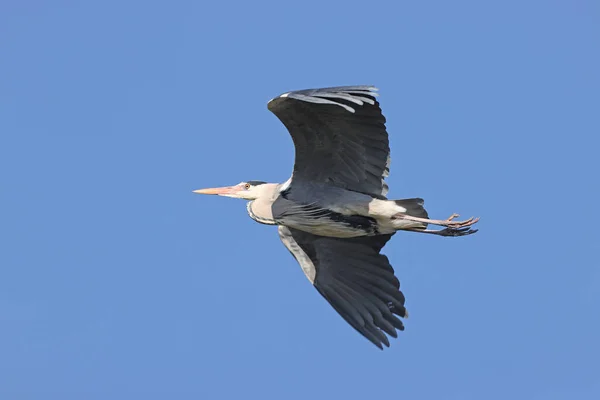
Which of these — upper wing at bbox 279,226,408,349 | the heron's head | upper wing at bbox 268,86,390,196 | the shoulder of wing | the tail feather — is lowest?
upper wing at bbox 279,226,408,349

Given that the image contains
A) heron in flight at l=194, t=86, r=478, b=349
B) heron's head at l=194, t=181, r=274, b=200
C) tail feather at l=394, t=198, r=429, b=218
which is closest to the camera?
heron in flight at l=194, t=86, r=478, b=349

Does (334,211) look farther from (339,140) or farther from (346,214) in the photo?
(339,140)

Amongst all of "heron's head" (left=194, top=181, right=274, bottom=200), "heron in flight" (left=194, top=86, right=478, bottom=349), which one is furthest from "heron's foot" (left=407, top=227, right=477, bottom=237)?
"heron's head" (left=194, top=181, right=274, bottom=200)

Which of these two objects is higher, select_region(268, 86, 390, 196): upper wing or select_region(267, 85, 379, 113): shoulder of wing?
select_region(268, 86, 390, 196): upper wing

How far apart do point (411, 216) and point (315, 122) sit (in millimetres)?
1320

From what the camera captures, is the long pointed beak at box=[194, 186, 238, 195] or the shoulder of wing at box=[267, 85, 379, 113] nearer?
the shoulder of wing at box=[267, 85, 379, 113]

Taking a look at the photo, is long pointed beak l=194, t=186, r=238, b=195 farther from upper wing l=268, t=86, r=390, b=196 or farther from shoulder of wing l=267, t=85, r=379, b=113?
shoulder of wing l=267, t=85, r=379, b=113

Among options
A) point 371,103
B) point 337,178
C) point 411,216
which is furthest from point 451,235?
point 371,103

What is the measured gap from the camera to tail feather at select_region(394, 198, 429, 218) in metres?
10.1


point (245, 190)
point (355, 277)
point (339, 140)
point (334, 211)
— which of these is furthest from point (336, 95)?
point (245, 190)

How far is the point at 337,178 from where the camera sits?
33.7ft

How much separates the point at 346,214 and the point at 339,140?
2.51 feet

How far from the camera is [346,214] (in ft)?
33.7

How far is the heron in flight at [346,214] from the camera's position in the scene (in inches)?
386
